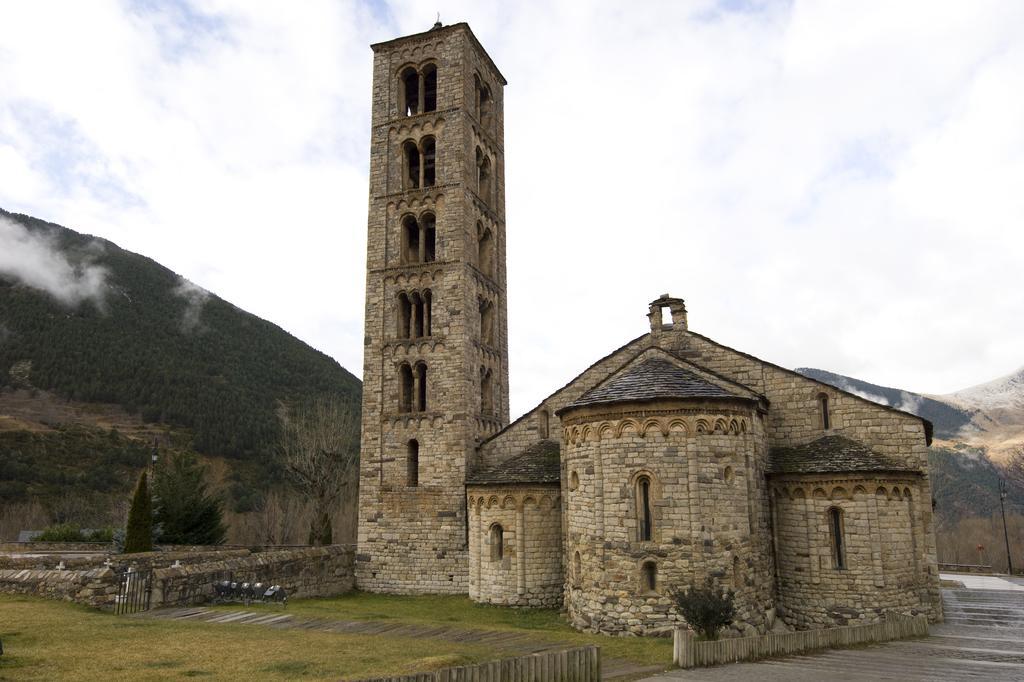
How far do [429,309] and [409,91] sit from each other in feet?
38.0

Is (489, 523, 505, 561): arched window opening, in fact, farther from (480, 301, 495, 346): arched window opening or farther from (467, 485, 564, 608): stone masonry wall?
(480, 301, 495, 346): arched window opening

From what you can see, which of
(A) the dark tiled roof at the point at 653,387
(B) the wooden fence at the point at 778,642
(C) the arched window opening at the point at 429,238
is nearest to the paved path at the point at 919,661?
(B) the wooden fence at the point at 778,642

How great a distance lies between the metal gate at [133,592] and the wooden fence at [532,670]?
11.7 metres

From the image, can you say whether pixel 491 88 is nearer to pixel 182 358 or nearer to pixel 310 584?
pixel 310 584

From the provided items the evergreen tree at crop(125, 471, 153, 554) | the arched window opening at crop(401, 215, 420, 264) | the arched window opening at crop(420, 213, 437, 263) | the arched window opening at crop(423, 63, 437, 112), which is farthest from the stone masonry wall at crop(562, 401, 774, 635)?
the arched window opening at crop(423, 63, 437, 112)

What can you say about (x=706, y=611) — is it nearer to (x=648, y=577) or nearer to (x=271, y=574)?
(x=648, y=577)

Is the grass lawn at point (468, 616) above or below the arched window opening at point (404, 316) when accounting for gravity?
below

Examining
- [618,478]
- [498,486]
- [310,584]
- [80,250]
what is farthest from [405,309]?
[80,250]

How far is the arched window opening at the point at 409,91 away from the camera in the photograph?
33.1 meters

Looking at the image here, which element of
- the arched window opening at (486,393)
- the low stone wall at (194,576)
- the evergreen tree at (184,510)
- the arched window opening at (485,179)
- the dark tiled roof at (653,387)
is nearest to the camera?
the low stone wall at (194,576)

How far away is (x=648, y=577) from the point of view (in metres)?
19.2

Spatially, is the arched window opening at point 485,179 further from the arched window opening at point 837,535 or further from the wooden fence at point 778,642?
the wooden fence at point 778,642

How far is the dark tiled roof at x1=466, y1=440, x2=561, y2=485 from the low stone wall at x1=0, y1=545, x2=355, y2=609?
6524 mm

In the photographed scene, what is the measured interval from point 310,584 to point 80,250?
362 ft
